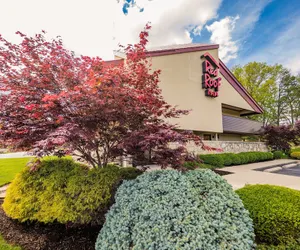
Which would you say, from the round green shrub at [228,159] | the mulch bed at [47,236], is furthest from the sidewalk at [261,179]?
the mulch bed at [47,236]

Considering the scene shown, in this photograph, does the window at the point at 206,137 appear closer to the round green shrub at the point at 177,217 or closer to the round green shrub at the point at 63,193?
the round green shrub at the point at 63,193

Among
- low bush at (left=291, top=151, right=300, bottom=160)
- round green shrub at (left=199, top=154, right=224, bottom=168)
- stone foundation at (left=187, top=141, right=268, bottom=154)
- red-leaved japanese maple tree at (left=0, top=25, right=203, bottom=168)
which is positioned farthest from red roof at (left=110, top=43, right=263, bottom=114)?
round green shrub at (left=199, top=154, right=224, bottom=168)

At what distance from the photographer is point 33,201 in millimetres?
3189

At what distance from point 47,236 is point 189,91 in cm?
1095

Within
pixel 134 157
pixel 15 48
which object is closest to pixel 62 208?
pixel 134 157

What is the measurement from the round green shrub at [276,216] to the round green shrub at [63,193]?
2.21m

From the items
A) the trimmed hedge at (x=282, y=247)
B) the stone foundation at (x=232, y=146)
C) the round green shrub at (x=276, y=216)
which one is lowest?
the trimmed hedge at (x=282, y=247)

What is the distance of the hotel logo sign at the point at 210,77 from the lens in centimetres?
1256

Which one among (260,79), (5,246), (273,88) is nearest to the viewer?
(5,246)

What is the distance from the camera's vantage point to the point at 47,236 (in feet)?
10.0

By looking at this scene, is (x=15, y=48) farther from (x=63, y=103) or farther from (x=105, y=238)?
(x=105, y=238)

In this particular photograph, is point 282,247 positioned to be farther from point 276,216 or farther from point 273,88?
point 273,88

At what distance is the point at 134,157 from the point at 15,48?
11.0 feet

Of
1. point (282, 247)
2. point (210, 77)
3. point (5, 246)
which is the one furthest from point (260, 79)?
point (5, 246)
